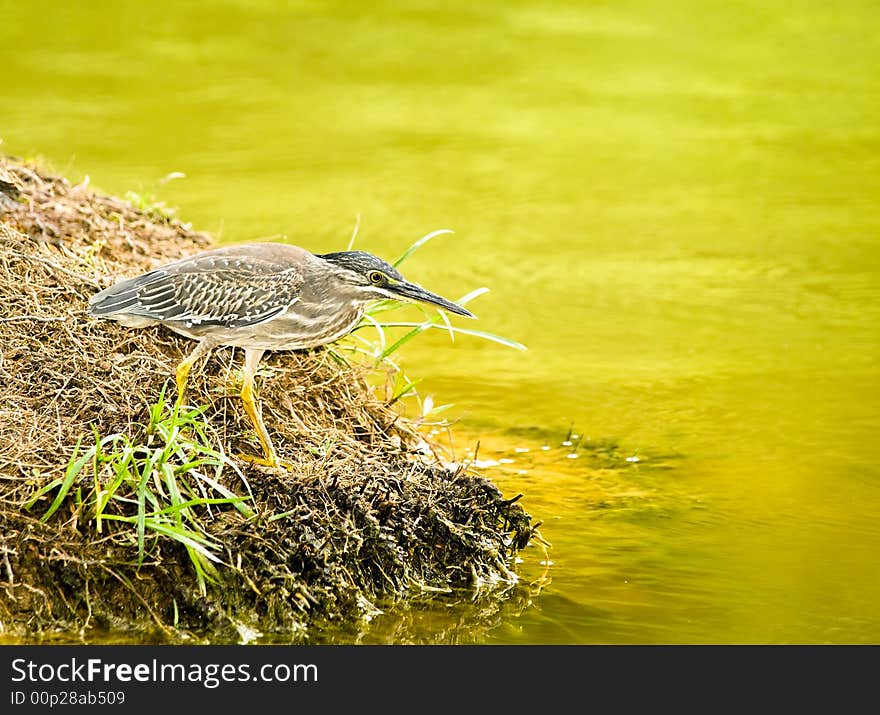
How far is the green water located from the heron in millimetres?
1237

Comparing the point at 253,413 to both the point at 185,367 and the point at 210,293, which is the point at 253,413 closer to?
the point at 185,367

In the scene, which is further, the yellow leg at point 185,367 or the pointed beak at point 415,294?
the pointed beak at point 415,294

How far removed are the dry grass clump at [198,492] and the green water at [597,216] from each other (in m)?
0.29

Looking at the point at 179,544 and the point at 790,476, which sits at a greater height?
the point at 179,544

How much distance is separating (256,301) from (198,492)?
0.84 metres

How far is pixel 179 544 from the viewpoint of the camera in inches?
237

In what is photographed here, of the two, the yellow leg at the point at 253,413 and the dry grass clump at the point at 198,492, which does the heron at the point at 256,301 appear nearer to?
the yellow leg at the point at 253,413

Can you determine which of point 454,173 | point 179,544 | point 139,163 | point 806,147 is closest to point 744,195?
point 806,147

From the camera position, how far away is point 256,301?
21.0 feet

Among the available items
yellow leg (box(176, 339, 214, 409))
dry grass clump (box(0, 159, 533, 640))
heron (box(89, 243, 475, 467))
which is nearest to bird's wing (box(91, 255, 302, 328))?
heron (box(89, 243, 475, 467))

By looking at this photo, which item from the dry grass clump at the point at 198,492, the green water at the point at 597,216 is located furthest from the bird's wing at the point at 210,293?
the green water at the point at 597,216

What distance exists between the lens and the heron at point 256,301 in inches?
252

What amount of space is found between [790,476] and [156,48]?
11482 millimetres

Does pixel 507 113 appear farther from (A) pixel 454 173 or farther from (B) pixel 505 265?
(B) pixel 505 265
